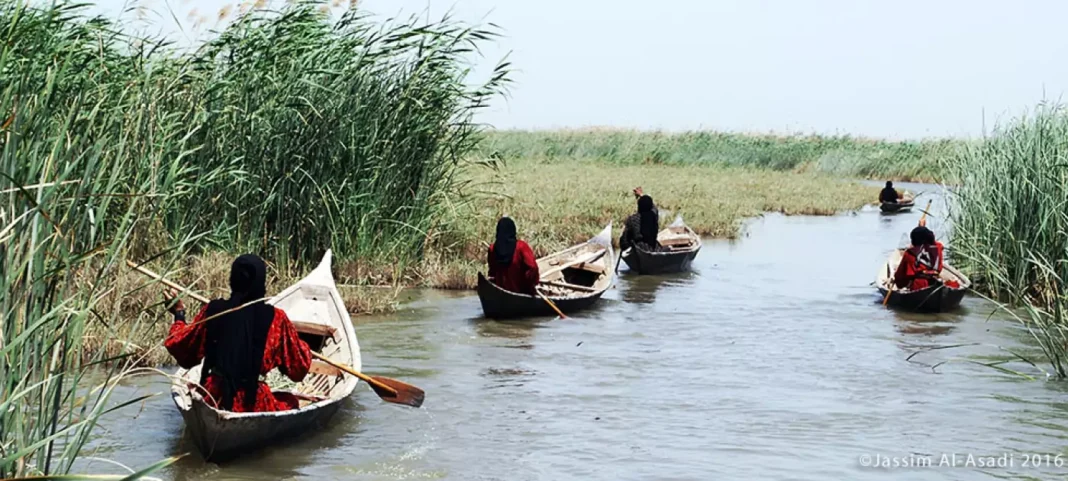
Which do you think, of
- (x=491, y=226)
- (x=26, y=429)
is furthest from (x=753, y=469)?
(x=491, y=226)

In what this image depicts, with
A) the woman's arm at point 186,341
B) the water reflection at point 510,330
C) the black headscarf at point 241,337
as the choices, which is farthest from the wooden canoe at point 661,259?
the woman's arm at point 186,341

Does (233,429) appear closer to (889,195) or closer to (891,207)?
(891,207)

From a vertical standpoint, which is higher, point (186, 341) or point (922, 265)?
point (186, 341)

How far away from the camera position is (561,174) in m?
37.1

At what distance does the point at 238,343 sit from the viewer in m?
7.32

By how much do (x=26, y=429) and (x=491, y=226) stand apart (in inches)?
570

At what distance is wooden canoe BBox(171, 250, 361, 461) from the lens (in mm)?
7234

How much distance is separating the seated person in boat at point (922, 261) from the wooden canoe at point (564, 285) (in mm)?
3451

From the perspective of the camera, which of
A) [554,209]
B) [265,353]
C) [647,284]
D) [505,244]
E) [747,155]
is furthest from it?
[747,155]

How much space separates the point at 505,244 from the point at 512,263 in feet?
0.80

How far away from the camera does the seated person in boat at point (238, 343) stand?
284 inches

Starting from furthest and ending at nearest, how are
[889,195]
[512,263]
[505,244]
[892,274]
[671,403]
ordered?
[889,195], [892,274], [512,263], [505,244], [671,403]

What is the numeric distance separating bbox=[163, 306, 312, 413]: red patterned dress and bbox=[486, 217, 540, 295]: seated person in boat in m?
5.78

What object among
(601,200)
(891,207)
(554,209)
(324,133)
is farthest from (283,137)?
(891,207)
